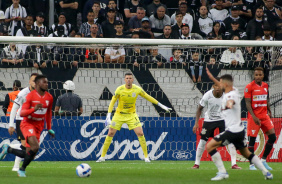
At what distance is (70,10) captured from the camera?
18.5 m

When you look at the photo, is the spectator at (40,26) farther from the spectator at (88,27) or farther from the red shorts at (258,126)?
the red shorts at (258,126)

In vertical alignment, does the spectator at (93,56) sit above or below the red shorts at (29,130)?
above

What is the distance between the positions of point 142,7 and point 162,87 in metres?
4.04

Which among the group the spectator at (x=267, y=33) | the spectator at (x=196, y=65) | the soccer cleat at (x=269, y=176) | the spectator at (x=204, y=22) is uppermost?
the spectator at (x=204, y=22)

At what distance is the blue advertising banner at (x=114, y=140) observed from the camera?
1501 centimetres

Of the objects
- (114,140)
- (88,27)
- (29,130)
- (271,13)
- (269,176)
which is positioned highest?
(271,13)

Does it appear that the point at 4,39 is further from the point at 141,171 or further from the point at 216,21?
the point at 216,21

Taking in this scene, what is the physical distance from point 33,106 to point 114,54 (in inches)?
209

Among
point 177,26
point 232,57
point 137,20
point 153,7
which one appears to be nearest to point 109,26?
point 137,20

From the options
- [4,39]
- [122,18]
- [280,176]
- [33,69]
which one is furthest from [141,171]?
[122,18]

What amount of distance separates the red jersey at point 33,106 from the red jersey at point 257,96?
4.19 m

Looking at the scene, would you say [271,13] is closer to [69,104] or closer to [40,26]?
[40,26]

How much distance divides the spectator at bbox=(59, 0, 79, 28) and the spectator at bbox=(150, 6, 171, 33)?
2530 mm

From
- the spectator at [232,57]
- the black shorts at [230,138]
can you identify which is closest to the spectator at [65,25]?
the spectator at [232,57]
